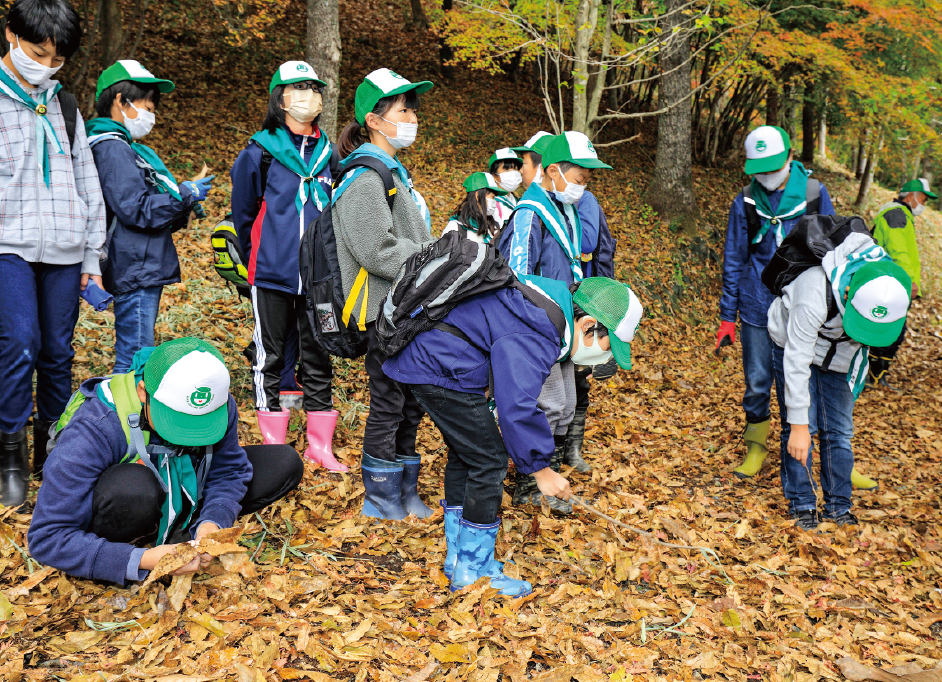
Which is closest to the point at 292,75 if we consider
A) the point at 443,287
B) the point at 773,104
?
the point at 443,287

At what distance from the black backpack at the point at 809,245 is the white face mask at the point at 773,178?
90cm

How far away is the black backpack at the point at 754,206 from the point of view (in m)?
5.27

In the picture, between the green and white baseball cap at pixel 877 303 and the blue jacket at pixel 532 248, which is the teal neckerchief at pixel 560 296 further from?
the green and white baseball cap at pixel 877 303

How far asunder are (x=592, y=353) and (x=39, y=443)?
322 cm

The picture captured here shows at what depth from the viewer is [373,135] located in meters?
4.02

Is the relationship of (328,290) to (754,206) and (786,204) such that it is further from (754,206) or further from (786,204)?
(786,204)

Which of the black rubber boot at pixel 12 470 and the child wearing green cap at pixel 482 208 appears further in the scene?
the child wearing green cap at pixel 482 208

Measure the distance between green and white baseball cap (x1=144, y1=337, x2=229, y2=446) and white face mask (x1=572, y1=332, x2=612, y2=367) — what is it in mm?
1692

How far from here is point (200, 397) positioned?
280cm

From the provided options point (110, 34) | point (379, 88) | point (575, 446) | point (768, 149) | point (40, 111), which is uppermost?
point (110, 34)

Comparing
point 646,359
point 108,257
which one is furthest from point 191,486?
point 646,359

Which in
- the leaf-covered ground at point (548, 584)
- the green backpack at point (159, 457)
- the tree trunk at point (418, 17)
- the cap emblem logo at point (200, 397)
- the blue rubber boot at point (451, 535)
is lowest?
the leaf-covered ground at point (548, 584)

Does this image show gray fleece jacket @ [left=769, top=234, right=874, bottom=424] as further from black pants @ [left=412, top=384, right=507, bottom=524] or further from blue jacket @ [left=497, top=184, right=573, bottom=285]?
black pants @ [left=412, top=384, right=507, bottom=524]

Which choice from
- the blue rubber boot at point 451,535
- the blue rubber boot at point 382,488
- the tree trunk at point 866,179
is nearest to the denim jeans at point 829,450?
the blue rubber boot at point 451,535
